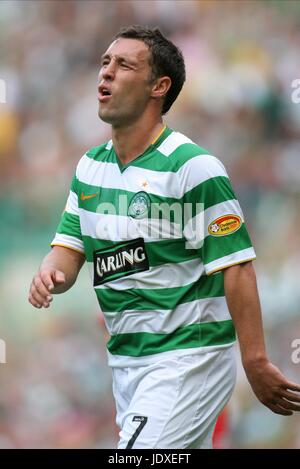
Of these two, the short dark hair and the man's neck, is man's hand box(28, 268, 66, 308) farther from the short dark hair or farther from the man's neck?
the short dark hair

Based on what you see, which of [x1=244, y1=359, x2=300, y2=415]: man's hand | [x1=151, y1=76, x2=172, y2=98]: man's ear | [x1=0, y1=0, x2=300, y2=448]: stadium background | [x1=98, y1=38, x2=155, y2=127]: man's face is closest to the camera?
[x1=244, y1=359, x2=300, y2=415]: man's hand

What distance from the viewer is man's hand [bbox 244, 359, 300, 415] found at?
10.4 feet

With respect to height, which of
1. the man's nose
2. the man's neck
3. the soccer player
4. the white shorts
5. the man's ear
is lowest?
the white shorts

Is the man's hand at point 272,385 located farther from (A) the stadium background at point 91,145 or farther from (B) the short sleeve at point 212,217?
(A) the stadium background at point 91,145

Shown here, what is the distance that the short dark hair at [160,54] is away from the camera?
3602 millimetres

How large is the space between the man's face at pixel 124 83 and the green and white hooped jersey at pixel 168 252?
0.16 meters

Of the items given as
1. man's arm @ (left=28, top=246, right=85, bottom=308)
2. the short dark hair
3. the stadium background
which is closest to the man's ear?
the short dark hair

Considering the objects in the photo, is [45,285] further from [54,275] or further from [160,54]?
[160,54]

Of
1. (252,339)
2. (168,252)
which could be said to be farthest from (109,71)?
(252,339)

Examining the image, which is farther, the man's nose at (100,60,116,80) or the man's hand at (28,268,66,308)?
the man's nose at (100,60,116,80)

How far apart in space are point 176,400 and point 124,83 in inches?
44.2

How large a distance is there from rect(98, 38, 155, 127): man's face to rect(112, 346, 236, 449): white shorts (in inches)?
34.3

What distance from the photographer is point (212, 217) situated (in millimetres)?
3260

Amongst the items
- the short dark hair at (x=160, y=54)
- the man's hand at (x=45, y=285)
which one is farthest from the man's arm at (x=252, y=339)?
the short dark hair at (x=160, y=54)
